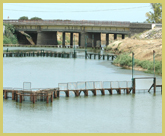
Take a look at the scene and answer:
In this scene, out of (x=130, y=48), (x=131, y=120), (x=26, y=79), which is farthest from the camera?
(x=130, y=48)

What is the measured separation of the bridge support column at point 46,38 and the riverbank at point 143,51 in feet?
99.7

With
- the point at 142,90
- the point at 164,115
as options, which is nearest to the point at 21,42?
the point at 142,90

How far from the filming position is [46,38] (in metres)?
151

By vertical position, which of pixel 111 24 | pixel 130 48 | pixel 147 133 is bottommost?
pixel 147 133

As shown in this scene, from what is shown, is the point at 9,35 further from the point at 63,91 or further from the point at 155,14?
the point at 63,91

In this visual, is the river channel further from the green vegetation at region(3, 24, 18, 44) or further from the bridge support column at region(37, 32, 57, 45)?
the bridge support column at region(37, 32, 57, 45)

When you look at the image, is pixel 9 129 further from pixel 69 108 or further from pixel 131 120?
pixel 131 120

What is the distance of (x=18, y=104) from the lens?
43.4m

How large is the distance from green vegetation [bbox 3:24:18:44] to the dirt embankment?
1528 inches

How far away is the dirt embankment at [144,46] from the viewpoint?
86.9 m

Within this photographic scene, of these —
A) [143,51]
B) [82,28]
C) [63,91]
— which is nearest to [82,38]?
[82,28]

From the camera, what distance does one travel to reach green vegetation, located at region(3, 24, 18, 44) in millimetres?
142425

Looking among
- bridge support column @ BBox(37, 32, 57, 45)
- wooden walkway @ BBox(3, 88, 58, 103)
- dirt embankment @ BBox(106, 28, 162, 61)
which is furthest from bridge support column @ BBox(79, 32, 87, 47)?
wooden walkway @ BBox(3, 88, 58, 103)

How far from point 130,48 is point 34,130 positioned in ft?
245
